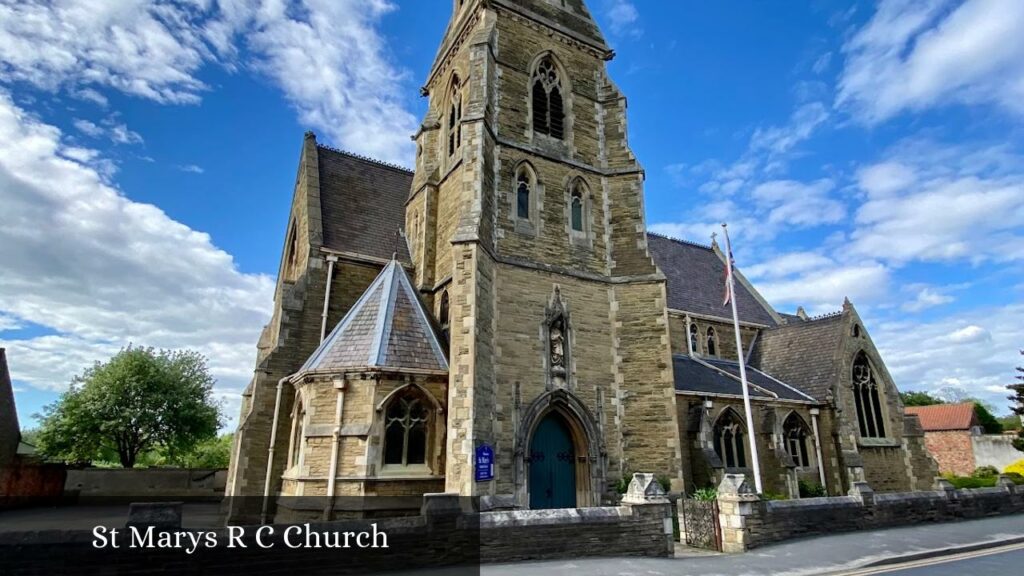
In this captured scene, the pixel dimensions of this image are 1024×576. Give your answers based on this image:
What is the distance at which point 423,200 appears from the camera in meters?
19.3

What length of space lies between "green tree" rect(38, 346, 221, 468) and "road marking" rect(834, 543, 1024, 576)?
32798 millimetres

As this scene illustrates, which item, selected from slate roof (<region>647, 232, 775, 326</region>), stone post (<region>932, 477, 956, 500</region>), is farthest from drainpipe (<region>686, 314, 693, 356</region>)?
stone post (<region>932, 477, 956, 500</region>)

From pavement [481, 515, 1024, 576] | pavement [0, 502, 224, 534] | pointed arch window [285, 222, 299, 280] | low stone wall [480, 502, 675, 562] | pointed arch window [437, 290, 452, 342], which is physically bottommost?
pavement [0, 502, 224, 534]

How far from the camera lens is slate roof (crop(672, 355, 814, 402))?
65.3ft

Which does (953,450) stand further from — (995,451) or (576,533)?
(576,533)

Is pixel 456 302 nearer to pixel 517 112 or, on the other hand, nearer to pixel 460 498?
pixel 460 498

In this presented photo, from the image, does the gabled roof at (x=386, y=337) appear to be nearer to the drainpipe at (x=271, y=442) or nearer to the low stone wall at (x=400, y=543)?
the drainpipe at (x=271, y=442)

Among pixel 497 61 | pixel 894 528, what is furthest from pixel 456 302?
pixel 894 528

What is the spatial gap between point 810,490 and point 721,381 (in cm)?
487

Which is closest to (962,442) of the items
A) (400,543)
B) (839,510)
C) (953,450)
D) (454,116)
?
(953,450)

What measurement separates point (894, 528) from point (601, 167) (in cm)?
1359

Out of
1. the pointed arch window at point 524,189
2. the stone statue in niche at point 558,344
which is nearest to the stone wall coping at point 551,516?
the stone statue in niche at point 558,344

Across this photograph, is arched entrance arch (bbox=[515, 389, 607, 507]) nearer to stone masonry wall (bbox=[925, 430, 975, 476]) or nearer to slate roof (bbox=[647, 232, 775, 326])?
slate roof (bbox=[647, 232, 775, 326])

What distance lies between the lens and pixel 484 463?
1292 cm
